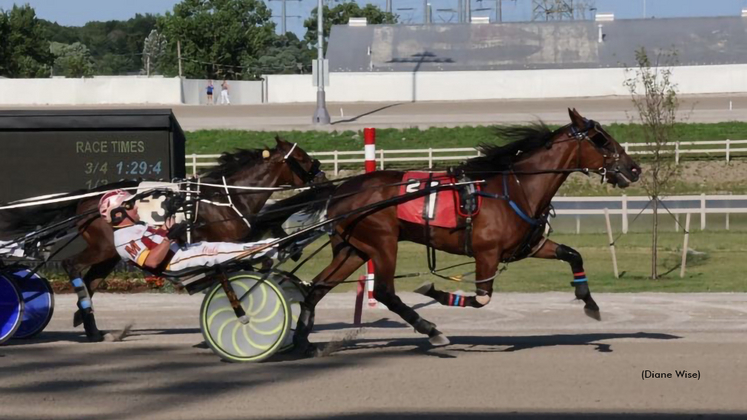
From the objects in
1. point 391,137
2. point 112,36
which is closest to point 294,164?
point 391,137

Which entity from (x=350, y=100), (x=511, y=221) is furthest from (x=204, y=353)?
(x=350, y=100)

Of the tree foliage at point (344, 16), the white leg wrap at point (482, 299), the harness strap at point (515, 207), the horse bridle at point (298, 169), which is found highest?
the tree foliage at point (344, 16)

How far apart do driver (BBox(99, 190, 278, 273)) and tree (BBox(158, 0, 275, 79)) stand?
2307 inches

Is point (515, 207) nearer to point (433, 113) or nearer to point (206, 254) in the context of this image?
point (206, 254)

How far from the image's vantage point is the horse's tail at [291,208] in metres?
9.28

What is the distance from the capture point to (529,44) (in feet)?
184

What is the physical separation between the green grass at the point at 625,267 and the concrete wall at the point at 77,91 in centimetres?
3496

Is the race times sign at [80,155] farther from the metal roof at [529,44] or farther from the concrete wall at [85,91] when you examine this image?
the metal roof at [529,44]

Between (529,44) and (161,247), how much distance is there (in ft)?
161

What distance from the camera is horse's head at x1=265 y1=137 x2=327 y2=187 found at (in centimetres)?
1064

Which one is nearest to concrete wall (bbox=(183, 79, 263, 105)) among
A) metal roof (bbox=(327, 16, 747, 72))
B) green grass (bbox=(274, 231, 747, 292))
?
metal roof (bbox=(327, 16, 747, 72))

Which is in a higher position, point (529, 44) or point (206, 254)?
Answer: point (529, 44)

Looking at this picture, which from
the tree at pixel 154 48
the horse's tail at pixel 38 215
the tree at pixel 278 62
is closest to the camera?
the horse's tail at pixel 38 215

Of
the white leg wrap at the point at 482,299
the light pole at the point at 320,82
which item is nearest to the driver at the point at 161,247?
the white leg wrap at the point at 482,299
